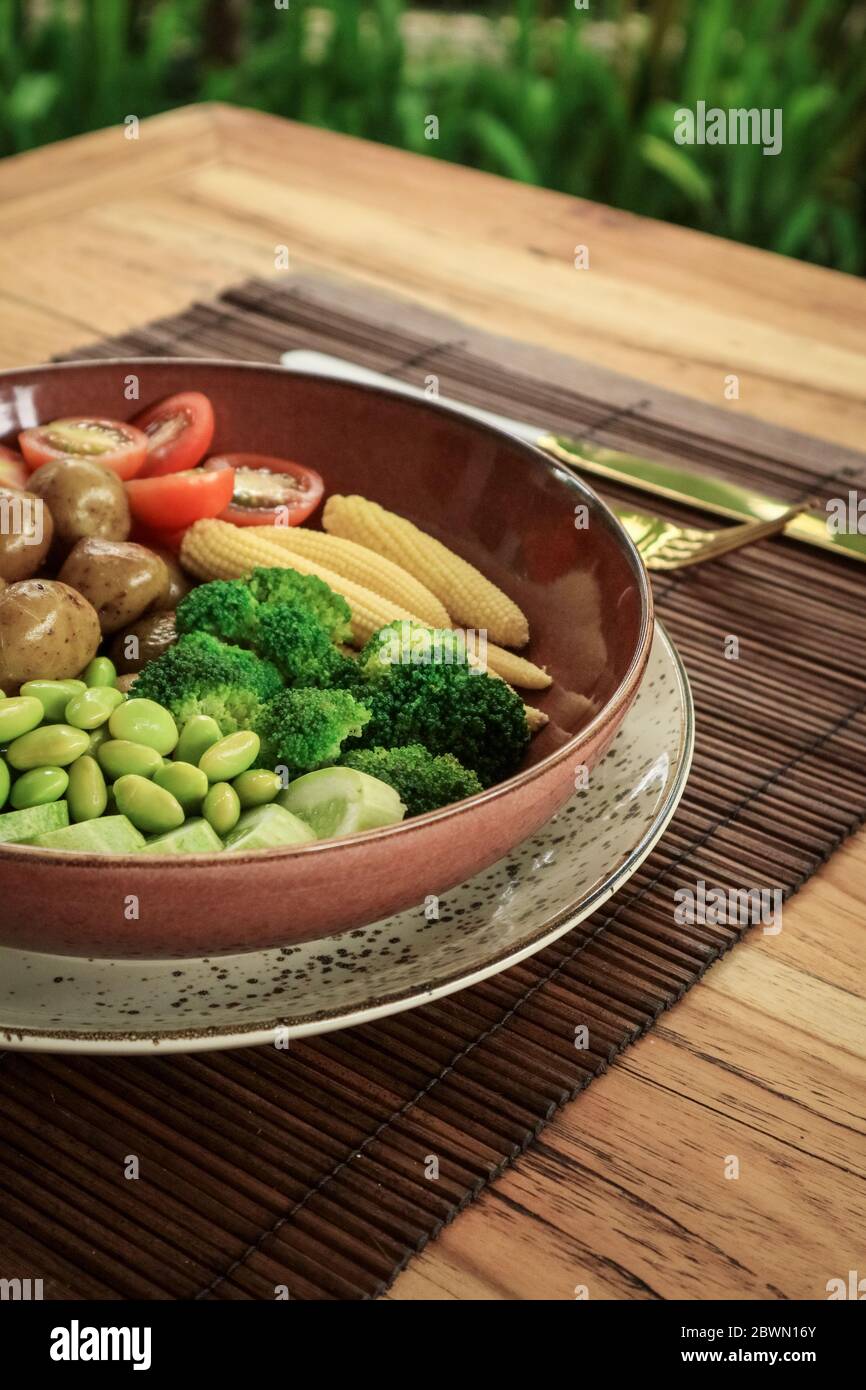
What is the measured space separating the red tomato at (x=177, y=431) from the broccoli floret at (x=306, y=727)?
0.46 m

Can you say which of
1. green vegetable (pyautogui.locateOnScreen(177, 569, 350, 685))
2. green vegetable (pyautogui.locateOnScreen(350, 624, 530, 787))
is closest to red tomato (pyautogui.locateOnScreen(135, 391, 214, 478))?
green vegetable (pyautogui.locateOnScreen(177, 569, 350, 685))

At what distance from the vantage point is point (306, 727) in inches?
45.9

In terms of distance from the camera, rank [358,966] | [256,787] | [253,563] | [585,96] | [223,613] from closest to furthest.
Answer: [358,966], [256,787], [223,613], [253,563], [585,96]

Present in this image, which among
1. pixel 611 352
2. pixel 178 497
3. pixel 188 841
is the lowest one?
pixel 188 841

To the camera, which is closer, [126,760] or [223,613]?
[126,760]

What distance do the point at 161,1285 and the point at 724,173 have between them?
14.4ft

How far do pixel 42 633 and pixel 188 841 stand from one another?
0.29 m

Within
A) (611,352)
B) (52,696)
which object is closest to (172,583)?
(52,696)

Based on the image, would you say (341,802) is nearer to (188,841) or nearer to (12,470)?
(188,841)

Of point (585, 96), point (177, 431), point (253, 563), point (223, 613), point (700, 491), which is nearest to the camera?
point (223, 613)

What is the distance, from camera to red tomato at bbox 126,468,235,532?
1.49 meters

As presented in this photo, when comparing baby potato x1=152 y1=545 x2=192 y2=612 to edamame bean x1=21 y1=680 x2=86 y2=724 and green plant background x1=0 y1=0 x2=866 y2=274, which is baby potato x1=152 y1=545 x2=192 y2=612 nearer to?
edamame bean x1=21 y1=680 x2=86 y2=724

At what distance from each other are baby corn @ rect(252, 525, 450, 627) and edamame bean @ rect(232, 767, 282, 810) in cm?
37

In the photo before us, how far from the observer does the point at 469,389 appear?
6.96 feet
